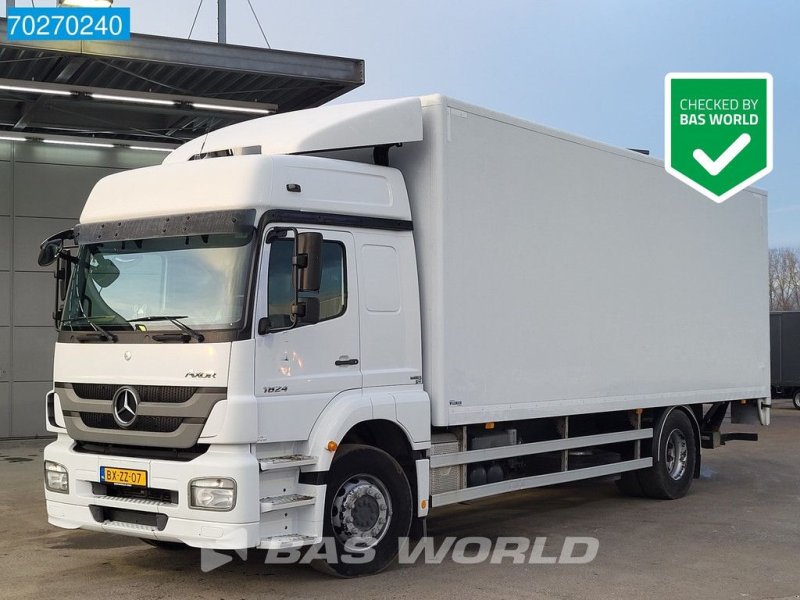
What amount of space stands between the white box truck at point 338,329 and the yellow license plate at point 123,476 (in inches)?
0.9

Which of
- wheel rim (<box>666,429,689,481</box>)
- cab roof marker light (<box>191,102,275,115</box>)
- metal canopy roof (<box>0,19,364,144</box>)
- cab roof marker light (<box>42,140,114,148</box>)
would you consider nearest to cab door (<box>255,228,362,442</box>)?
wheel rim (<box>666,429,689,481</box>)

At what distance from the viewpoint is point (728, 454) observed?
54.0 feet

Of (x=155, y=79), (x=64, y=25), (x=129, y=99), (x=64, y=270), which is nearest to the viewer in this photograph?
(x=64, y=270)

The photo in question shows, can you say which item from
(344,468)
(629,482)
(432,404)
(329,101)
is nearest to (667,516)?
(629,482)

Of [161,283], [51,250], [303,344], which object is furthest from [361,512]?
[51,250]

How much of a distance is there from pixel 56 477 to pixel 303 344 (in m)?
2.27

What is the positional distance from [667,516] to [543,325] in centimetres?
274

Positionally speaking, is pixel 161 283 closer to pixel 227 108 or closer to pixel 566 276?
pixel 566 276

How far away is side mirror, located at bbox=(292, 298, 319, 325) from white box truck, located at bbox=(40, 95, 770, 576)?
16 millimetres

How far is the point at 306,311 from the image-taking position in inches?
287

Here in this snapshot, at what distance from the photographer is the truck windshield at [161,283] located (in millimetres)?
7203

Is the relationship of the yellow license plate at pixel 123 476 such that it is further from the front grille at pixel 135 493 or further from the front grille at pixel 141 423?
the front grille at pixel 141 423

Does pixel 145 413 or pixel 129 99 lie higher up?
pixel 129 99

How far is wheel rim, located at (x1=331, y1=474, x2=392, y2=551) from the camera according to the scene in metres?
7.57
